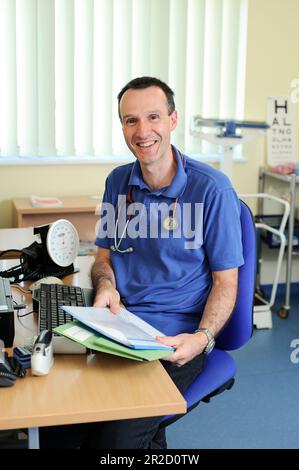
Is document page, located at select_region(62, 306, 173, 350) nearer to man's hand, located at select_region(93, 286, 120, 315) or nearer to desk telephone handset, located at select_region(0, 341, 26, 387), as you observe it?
man's hand, located at select_region(93, 286, 120, 315)

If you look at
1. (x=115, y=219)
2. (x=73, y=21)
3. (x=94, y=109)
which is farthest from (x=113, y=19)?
(x=115, y=219)

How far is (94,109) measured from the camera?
11.9 ft

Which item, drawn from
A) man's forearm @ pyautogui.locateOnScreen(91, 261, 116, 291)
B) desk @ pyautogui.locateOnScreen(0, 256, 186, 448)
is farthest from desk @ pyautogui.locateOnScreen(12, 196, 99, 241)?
desk @ pyautogui.locateOnScreen(0, 256, 186, 448)

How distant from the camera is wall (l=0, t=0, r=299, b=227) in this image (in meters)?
3.59

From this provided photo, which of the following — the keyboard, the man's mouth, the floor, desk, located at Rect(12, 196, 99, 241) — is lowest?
the floor

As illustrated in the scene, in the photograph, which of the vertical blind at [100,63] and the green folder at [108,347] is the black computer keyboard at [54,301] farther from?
the vertical blind at [100,63]

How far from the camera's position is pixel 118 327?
4.77ft

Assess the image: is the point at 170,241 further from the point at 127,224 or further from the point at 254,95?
the point at 254,95

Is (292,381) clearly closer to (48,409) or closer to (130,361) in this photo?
(130,361)

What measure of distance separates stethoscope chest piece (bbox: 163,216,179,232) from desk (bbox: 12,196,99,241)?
4.64ft

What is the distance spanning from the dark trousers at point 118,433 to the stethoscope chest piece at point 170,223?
1.32 feet

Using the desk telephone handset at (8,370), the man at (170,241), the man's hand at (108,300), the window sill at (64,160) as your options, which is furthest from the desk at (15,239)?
the desk telephone handset at (8,370)

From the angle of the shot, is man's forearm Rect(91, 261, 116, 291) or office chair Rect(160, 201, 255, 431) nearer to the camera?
office chair Rect(160, 201, 255, 431)
